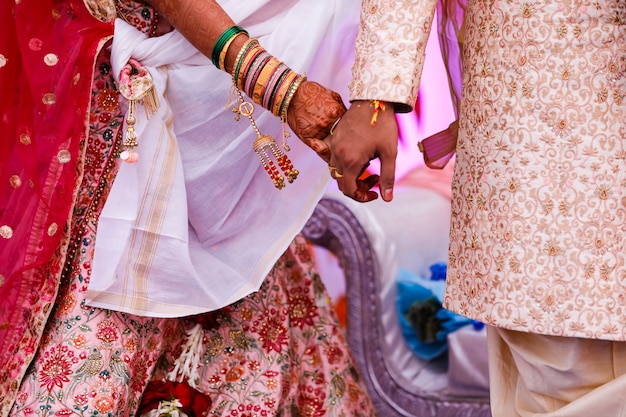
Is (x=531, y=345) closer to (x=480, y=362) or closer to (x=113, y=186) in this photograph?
(x=113, y=186)

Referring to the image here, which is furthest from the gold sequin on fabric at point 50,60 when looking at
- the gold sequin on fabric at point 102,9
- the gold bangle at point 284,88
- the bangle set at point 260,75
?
the gold bangle at point 284,88

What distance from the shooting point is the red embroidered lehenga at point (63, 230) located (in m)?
1.51

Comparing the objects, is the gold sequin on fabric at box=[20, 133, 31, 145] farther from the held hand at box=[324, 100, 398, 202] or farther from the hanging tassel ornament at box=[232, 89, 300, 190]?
the held hand at box=[324, 100, 398, 202]

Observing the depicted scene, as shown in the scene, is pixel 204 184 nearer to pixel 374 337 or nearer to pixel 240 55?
pixel 240 55

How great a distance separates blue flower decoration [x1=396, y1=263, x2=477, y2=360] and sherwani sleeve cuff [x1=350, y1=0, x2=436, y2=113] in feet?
3.96

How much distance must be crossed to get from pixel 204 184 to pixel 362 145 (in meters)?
0.45

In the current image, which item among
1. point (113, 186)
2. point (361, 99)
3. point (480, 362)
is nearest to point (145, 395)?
point (113, 186)

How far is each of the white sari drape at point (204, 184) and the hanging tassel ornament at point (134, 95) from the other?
0.02 m

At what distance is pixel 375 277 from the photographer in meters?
2.38

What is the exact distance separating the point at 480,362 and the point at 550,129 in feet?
3.94

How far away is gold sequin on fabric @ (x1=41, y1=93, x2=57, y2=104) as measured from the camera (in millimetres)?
1530

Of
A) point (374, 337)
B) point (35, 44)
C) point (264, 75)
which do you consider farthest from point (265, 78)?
point (374, 337)

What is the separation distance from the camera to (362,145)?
132cm

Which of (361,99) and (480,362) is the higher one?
(361,99)
